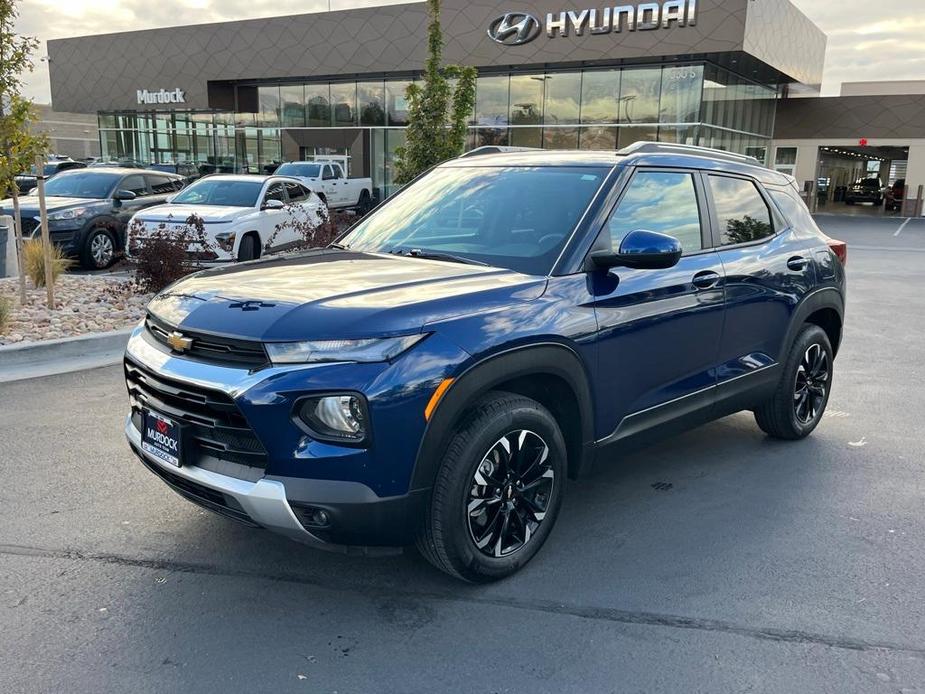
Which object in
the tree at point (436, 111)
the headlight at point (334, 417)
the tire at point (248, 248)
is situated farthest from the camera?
the tree at point (436, 111)

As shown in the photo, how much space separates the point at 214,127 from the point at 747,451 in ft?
123

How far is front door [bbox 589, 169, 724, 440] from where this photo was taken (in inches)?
150

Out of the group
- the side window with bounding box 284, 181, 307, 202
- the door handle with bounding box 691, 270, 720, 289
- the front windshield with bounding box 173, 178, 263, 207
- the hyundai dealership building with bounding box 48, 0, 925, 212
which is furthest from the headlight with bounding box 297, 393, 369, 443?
the hyundai dealership building with bounding box 48, 0, 925, 212

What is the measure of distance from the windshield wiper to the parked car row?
727 cm

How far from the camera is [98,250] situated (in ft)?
41.6

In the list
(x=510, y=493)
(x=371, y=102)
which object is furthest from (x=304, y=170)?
(x=510, y=493)

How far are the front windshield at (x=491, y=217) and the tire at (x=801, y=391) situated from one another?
2094mm

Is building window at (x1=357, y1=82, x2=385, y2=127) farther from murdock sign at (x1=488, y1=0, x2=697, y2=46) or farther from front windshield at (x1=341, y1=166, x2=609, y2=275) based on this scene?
front windshield at (x1=341, y1=166, x2=609, y2=275)

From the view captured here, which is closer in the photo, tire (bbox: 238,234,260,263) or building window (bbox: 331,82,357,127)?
tire (bbox: 238,234,260,263)

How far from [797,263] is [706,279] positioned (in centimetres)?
114

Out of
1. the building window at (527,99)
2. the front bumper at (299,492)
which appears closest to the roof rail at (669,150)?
the front bumper at (299,492)

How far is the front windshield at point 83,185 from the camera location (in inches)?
526

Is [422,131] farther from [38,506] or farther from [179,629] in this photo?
[179,629]

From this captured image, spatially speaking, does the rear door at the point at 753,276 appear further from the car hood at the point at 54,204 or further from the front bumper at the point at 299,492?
the car hood at the point at 54,204
